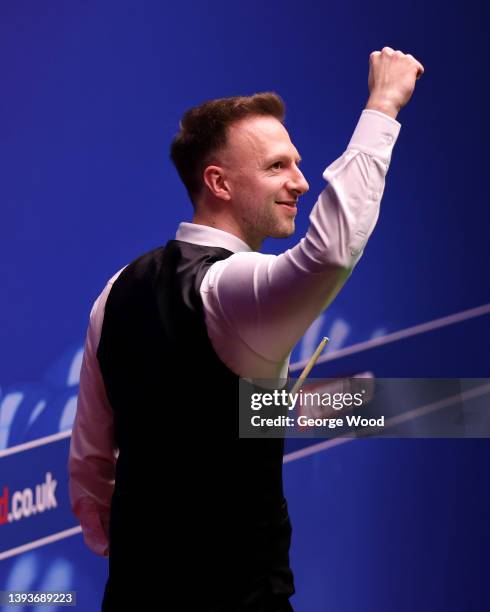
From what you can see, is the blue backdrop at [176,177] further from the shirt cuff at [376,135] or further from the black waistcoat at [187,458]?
the shirt cuff at [376,135]

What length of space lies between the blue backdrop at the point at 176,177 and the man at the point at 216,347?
24.3 inches

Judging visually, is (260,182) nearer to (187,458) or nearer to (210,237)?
(210,237)

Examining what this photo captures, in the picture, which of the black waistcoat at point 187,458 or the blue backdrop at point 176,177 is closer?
the black waistcoat at point 187,458

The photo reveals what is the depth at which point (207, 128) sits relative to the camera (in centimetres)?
161

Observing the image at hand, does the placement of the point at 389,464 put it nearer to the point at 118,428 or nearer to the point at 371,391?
the point at 371,391

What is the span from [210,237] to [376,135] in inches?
14.6

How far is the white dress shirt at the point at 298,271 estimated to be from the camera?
1228mm

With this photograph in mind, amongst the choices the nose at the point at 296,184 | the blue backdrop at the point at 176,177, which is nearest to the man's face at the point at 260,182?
the nose at the point at 296,184

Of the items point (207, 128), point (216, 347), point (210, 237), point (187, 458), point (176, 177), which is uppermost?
point (176, 177)

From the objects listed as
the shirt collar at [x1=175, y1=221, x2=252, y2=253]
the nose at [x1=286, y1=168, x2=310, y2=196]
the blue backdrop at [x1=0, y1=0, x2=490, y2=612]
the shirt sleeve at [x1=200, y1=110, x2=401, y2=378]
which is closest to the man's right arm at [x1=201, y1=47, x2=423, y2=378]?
the shirt sleeve at [x1=200, y1=110, x2=401, y2=378]

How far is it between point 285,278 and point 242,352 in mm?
157

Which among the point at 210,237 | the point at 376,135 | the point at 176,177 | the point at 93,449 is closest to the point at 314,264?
the point at 376,135

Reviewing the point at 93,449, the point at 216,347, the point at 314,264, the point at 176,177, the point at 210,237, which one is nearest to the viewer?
the point at 314,264

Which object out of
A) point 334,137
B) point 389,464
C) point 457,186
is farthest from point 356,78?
point 389,464
